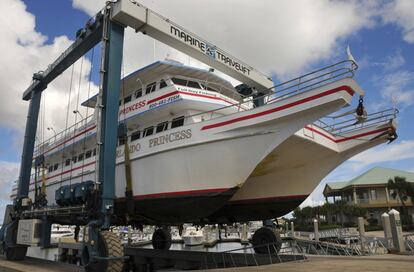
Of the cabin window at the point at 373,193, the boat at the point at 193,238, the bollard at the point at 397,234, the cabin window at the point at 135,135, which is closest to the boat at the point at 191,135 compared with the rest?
the cabin window at the point at 135,135

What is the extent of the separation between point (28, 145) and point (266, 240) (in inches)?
433

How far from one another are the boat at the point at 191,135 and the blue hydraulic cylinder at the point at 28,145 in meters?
3.10

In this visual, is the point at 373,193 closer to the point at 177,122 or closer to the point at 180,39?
the point at 177,122

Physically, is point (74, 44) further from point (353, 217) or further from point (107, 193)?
point (353, 217)

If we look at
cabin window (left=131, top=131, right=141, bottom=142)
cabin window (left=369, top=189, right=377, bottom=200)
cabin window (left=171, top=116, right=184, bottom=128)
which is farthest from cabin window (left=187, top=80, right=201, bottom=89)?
cabin window (left=369, top=189, right=377, bottom=200)

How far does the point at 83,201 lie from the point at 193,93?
Result: 15.9 ft

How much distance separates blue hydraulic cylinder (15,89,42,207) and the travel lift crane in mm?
71

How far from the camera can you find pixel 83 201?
36.1 ft

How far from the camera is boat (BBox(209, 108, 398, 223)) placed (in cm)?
1240

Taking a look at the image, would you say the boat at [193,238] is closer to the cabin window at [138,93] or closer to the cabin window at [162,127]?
the cabin window at [138,93]

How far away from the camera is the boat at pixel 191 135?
9.91 metres

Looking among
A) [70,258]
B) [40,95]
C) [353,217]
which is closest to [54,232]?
[70,258]

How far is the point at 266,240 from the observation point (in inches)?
531

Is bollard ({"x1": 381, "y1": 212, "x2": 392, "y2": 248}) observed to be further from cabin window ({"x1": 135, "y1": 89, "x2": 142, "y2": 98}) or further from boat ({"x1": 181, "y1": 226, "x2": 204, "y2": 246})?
boat ({"x1": 181, "y1": 226, "x2": 204, "y2": 246})
